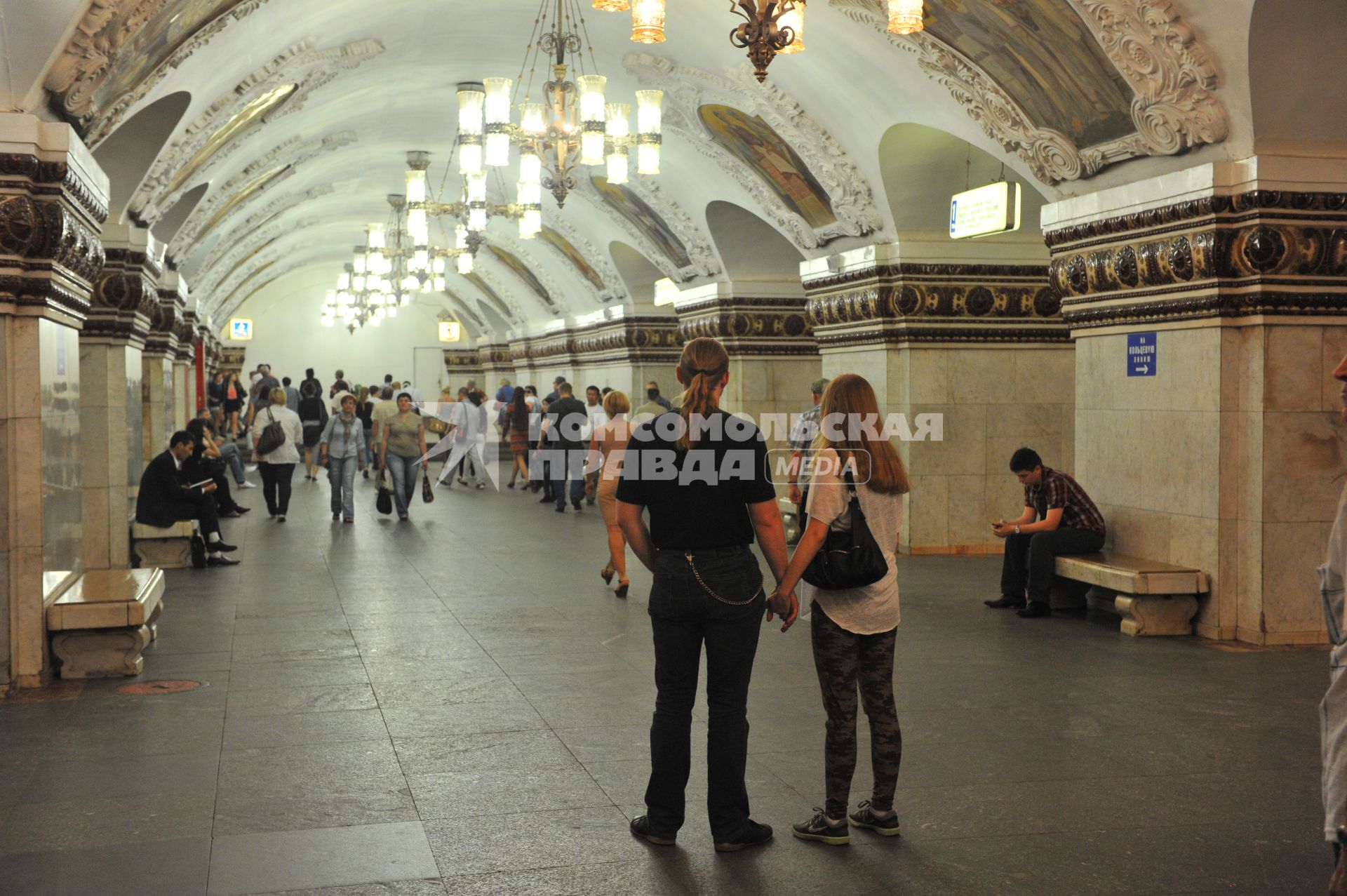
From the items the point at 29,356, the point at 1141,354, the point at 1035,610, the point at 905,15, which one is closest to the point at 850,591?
the point at 905,15

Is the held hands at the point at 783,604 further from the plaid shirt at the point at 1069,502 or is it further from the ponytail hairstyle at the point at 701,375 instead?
the plaid shirt at the point at 1069,502

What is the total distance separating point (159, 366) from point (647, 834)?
36.6 feet

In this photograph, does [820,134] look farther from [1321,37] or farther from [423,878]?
[423,878]

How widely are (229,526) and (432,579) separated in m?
5.06

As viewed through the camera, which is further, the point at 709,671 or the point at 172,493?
the point at 172,493

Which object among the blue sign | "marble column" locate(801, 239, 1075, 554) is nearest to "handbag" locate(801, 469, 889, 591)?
the blue sign

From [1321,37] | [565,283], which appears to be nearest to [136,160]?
[1321,37]

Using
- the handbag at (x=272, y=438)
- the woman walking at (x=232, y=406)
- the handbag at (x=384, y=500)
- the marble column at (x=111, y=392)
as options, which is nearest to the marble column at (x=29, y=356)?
the marble column at (x=111, y=392)

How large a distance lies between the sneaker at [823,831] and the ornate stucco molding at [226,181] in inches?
327

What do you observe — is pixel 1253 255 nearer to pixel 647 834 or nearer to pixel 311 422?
pixel 647 834

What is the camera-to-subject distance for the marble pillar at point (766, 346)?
54.2 feet

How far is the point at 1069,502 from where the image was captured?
8.80m

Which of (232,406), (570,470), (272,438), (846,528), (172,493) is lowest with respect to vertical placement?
(570,470)

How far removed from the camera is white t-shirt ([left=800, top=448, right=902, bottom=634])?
4227 mm
